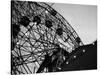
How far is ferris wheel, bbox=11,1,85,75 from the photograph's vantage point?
2.30 metres

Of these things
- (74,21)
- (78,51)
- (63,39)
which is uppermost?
(74,21)

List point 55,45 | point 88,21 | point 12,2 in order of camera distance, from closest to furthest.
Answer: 1. point 12,2
2. point 55,45
3. point 88,21

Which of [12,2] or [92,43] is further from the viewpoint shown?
[92,43]

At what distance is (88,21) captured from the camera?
2611mm

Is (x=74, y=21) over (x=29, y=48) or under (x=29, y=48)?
over

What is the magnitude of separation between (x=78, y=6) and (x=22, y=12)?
0.78m

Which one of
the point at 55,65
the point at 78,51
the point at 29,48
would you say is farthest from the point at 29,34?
the point at 78,51

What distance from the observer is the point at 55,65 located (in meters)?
2.46

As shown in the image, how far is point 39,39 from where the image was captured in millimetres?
2387

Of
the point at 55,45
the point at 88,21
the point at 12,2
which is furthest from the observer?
the point at 88,21

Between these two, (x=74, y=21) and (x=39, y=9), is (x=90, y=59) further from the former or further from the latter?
(x=39, y=9)

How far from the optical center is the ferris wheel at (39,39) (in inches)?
90.5

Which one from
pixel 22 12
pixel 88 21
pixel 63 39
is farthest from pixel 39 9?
pixel 88 21

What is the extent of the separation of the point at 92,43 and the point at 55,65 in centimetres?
62
